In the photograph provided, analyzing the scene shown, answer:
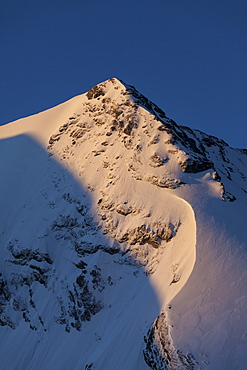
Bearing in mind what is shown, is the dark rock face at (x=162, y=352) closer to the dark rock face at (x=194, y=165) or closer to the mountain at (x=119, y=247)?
the mountain at (x=119, y=247)

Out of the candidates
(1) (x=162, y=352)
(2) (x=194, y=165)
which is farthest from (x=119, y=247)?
(1) (x=162, y=352)

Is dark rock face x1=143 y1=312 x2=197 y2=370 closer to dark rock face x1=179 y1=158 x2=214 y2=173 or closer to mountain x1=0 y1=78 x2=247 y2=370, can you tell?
mountain x1=0 y1=78 x2=247 y2=370

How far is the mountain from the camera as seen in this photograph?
68375 millimetres

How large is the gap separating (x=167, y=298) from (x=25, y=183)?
33.7 meters

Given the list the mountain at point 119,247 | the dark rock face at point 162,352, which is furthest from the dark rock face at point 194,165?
the dark rock face at point 162,352

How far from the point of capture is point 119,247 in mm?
82938

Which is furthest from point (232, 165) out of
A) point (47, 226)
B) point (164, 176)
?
point (47, 226)

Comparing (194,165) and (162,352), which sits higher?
(194,165)

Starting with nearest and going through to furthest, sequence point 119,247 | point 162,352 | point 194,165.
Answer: point 162,352
point 119,247
point 194,165

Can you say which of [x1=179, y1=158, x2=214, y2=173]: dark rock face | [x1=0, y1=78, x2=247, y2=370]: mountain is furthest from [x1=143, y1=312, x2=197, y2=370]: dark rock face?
[x1=179, y1=158, x2=214, y2=173]: dark rock face

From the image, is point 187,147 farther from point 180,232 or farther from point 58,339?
point 58,339

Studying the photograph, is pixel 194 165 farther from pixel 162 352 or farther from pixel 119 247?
pixel 162 352

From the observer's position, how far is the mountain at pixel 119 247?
68.4 metres

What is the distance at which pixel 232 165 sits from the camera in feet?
370
